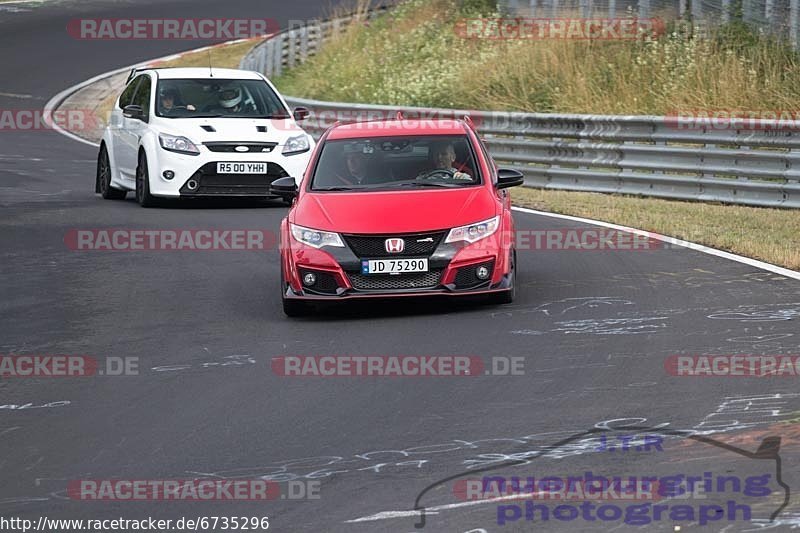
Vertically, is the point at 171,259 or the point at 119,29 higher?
the point at 171,259

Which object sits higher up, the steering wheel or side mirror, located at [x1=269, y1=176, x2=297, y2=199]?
the steering wheel

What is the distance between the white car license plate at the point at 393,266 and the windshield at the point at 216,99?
330 inches

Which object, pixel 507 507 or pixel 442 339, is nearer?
pixel 507 507

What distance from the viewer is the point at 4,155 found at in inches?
1039

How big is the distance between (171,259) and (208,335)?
416cm

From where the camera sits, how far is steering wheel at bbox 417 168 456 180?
11984 millimetres

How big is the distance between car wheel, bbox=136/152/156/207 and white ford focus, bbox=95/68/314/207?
12 mm

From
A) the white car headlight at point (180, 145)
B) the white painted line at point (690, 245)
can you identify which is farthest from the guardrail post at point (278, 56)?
the white painted line at point (690, 245)

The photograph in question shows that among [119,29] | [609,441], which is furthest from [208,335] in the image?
[119,29]

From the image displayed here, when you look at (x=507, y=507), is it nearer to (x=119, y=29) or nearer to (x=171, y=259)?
(x=171, y=259)

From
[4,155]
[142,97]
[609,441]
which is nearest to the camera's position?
[609,441]

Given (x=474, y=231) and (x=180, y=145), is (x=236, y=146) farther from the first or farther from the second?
(x=474, y=231)

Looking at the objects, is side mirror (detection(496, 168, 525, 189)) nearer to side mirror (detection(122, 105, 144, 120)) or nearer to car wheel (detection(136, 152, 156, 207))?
car wheel (detection(136, 152, 156, 207))

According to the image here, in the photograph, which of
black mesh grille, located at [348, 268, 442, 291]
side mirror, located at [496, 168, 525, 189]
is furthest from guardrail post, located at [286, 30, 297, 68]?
black mesh grille, located at [348, 268, 442, 291]
